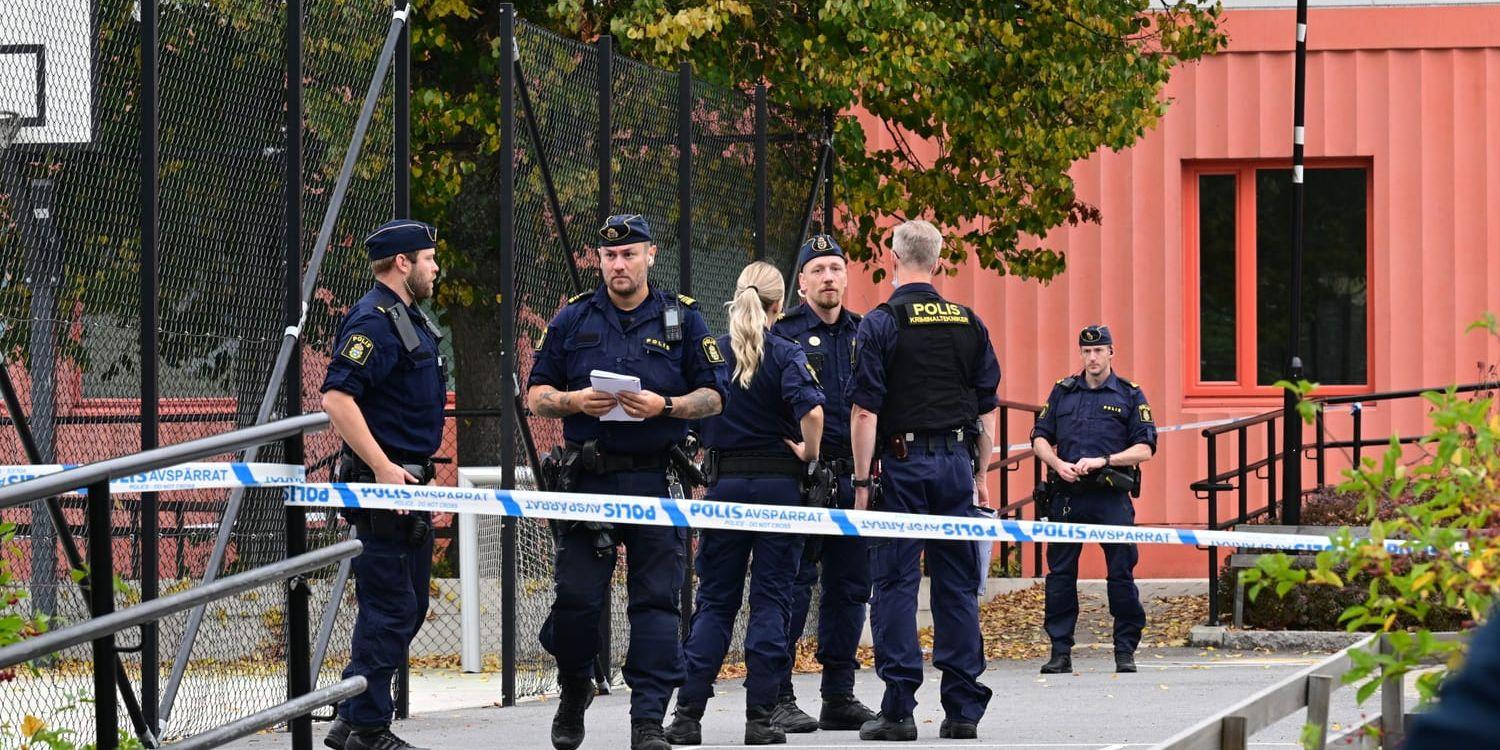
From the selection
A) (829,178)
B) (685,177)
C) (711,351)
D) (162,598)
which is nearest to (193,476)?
(711,351)

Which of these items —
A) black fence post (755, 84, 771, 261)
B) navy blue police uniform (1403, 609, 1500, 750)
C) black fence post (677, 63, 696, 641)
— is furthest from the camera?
black fence post (755, 84, 771, 261)

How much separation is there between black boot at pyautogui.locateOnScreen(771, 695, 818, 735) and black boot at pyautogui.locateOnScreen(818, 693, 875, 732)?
84 mm

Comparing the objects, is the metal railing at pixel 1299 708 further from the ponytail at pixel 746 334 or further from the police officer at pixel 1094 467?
the police officer at pixel 1094 467

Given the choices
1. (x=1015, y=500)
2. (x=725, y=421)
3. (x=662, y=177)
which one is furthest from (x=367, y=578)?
(x=1015, y=500)

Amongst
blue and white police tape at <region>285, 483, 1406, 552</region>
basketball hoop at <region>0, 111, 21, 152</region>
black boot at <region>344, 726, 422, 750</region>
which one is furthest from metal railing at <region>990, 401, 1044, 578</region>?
basketball hoop at <region>0, 111, 21, 152</region>

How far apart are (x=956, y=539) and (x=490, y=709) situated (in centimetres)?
274

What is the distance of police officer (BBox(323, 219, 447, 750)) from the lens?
24.3 feet

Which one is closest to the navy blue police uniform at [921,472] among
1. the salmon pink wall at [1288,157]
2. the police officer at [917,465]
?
the police officer at [917,465]

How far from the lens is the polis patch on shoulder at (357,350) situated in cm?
739

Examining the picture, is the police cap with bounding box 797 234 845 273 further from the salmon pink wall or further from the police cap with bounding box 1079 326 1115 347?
the salmon pink wall

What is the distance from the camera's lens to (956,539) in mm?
8125

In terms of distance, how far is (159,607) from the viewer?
15.1 ft

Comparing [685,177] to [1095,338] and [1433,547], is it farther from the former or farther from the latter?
[1433,547]

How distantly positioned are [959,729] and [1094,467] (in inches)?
133
